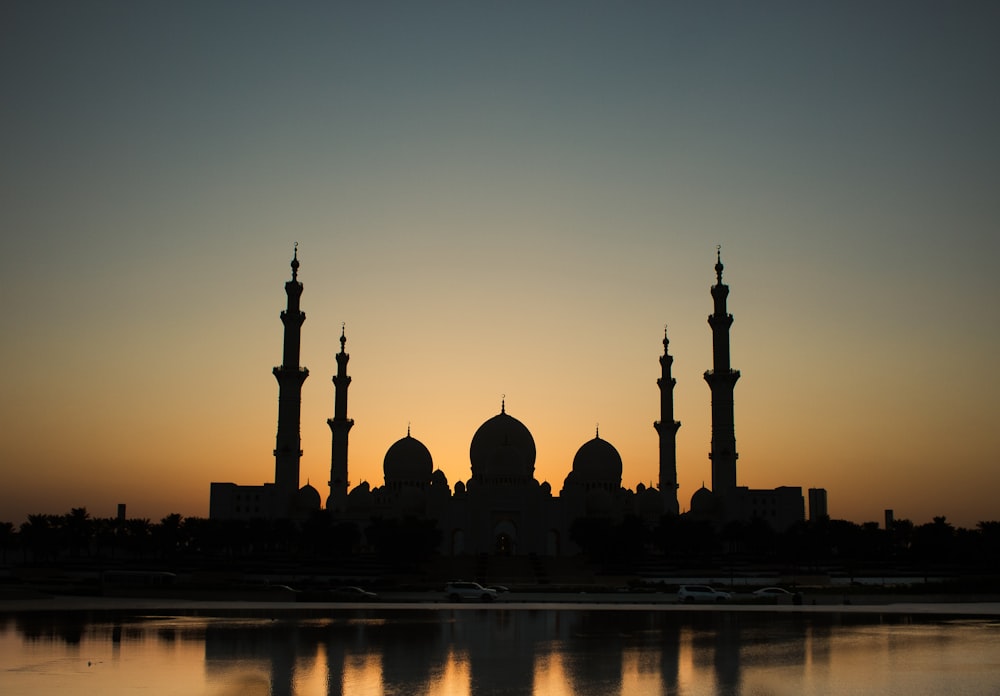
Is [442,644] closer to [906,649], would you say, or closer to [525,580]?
[906,649]

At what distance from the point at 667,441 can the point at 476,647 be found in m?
78.6

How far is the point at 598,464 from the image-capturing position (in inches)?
4011

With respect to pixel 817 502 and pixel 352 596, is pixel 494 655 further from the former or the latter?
pixel 817 502

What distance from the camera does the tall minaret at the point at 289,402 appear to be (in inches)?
3568

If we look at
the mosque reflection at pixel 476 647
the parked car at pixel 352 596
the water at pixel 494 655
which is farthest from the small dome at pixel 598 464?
the water at pixel 494 655

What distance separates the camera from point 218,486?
105562 millimetres

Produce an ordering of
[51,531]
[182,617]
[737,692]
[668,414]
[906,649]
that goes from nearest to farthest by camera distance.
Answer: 1. [737,692]
2. [906,649]
3. [182,617]
4. [51,531]
5. [668,414]

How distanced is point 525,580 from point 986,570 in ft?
102

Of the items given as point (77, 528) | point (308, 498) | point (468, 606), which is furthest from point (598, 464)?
point (468, 606)

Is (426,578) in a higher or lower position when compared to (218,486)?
lower

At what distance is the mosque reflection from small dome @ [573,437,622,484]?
6218 centimetres

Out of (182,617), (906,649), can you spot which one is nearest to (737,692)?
(906,649)

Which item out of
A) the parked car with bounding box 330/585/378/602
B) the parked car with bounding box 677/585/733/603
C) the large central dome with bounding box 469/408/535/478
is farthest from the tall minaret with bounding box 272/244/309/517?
the parked car with bounding box 677/585/733/603

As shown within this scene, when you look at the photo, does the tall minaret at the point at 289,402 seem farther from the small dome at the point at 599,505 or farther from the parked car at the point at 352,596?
the parked car at the point at 352,596
